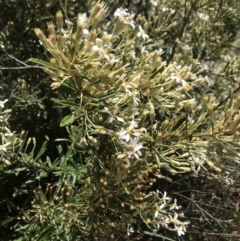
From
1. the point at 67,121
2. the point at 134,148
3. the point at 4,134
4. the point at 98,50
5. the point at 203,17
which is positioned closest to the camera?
the point at 98,50

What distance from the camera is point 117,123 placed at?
5.51 feet

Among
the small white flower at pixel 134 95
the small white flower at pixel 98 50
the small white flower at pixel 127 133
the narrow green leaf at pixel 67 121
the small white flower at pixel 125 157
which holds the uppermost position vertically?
the small white flower at pixel 98 50

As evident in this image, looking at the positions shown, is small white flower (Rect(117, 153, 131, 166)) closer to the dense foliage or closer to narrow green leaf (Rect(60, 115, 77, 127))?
the dense foliage

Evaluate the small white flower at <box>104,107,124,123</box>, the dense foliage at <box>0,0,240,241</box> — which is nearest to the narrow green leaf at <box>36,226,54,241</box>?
the dense foliage at <box>0,0,240,241</box>

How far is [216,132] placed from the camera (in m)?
1.63

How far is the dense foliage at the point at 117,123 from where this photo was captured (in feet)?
5.11

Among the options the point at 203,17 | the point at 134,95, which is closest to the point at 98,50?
the point at 134,95

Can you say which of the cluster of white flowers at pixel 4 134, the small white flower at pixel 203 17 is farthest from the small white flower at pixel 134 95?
the small white flower at pixel 203 17

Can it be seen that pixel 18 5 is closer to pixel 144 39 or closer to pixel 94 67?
pixel 144 39

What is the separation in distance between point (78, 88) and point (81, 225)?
674 millimetres

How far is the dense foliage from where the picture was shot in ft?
5.11

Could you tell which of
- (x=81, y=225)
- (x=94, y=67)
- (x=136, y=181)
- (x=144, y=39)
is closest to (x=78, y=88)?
(x=94, y=67)

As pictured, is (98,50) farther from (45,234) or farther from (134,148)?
(45,234)

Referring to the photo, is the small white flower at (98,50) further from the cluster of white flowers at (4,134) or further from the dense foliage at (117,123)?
the cluster of white flowers at (4,134)
